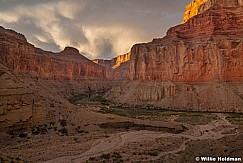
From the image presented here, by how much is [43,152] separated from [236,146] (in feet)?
44.7

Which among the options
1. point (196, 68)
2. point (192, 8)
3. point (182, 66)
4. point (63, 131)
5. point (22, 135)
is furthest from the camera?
point (192, 8)

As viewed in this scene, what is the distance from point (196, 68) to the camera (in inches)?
2494

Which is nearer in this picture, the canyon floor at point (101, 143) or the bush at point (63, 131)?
the canyon floor at point (101, 143)

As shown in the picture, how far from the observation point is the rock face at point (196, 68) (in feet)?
187

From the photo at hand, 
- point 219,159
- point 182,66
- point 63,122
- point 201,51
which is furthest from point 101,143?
point 201,51

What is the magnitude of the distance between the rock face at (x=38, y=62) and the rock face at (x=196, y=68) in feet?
72.7

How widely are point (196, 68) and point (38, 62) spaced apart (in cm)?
4430

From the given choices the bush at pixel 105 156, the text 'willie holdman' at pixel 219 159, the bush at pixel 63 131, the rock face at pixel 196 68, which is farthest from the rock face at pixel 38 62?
the text 'willie holdman' at pixel 219 159

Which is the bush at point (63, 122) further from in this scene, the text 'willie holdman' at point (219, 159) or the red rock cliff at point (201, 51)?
the red rock cliff at point (201, 51)

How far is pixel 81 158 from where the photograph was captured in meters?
16.4

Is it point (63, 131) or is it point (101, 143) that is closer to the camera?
point (101, 143)

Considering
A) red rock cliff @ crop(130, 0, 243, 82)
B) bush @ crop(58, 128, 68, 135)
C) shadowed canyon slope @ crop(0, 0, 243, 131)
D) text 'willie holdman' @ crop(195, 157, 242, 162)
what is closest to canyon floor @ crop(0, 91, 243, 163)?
bush @ crop(58, 128, 68, 135)

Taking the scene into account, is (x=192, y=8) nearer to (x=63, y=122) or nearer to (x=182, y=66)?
(x=182, y=66)

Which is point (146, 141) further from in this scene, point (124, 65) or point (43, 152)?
point (124, 65)
